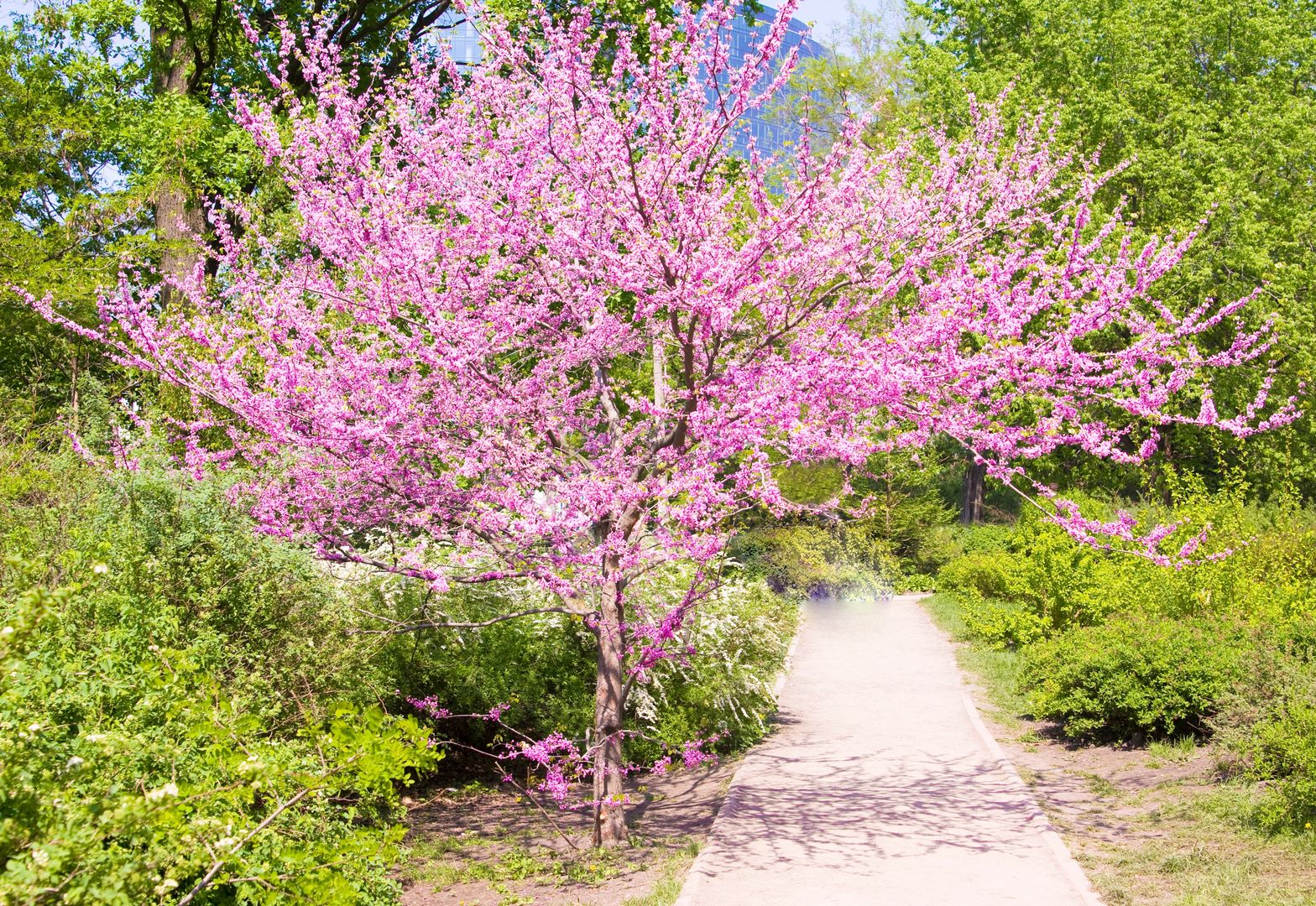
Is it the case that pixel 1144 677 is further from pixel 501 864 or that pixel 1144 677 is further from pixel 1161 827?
pixel 501 864

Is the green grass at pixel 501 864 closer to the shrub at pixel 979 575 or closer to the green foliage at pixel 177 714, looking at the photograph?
the green foliage at pixel 177 714

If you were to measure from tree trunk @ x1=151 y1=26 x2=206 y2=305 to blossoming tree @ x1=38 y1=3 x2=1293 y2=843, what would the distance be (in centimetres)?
864

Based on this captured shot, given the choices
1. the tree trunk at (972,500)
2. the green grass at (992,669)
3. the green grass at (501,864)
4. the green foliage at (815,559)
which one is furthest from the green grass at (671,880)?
the tree trunk at (972,500)

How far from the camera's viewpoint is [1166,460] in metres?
22.6

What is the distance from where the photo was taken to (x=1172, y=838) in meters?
7.88

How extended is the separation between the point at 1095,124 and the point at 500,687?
18.8 m

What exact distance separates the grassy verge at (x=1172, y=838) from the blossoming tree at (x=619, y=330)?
2.14 m

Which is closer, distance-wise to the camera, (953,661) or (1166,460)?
(953,661)

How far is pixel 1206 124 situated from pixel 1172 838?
1875cm

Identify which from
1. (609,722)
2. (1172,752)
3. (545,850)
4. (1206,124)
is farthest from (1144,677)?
(1206,124)

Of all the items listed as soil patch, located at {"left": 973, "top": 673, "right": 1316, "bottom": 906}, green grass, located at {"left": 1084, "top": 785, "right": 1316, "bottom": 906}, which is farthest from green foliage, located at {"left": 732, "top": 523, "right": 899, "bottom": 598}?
green grass, located at {"left": 1084, "top": 785, "right": 1316, "bottom": 906}

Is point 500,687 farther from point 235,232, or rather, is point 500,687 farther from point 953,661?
point 235,232

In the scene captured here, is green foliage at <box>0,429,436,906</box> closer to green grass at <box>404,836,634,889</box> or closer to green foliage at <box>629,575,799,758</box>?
green grass at <box>404,836,634,889</box>

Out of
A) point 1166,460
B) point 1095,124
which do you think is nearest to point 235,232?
point 1095,124
